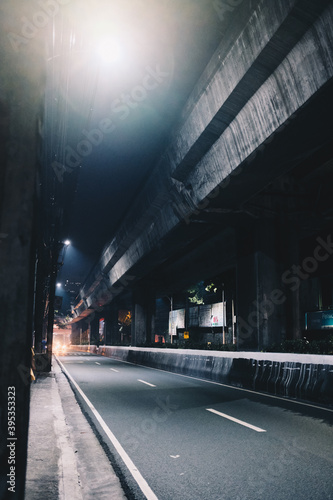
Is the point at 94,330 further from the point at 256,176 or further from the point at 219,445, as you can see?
the point at 219,445

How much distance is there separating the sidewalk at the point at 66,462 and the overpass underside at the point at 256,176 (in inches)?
335

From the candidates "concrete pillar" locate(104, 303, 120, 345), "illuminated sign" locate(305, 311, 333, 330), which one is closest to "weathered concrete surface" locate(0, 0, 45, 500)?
"illuminated sign" locate(305, 311, 333, 330)

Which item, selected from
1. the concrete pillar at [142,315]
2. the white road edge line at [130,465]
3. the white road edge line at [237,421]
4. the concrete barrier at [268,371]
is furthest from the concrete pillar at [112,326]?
the white road edge line at [130,465]

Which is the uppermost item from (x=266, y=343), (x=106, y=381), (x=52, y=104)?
(x=52, y=104)

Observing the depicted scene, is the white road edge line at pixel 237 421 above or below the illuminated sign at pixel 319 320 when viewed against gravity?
below

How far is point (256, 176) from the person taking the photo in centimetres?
1369

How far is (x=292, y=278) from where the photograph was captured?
58.2 feet

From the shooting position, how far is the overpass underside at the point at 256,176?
9312 mm

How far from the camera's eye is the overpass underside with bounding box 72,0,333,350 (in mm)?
9312

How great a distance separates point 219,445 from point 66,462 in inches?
97.6

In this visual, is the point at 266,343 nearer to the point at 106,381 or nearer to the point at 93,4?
the point at 106,381

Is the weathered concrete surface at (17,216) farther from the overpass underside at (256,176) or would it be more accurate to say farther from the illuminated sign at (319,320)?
the illuminated sign at (319,320)

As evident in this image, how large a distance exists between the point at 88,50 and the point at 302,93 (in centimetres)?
549

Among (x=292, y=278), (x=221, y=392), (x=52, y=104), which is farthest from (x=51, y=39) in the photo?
(x=292, y=278)
